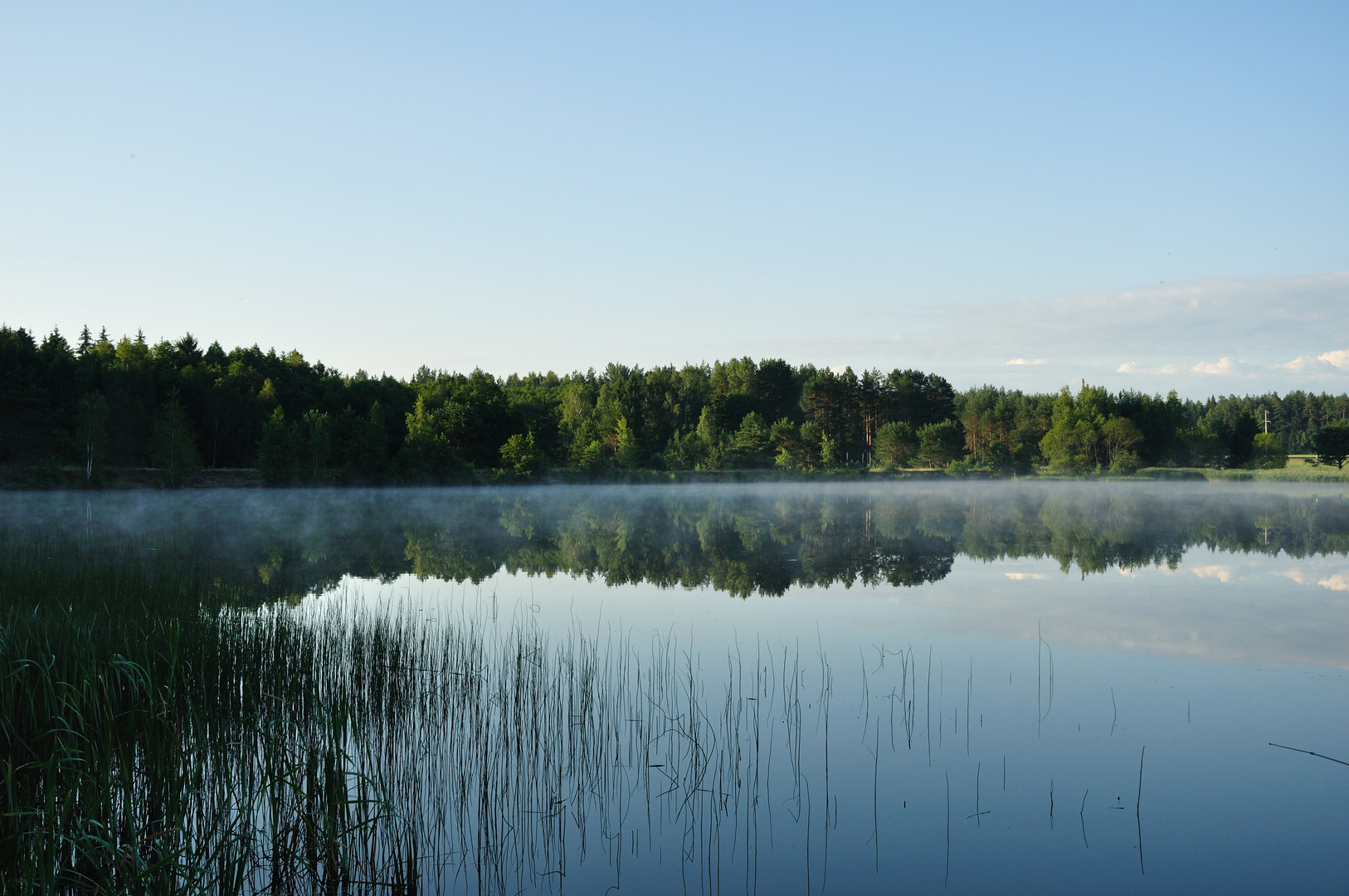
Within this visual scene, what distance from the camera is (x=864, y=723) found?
611 centimetres

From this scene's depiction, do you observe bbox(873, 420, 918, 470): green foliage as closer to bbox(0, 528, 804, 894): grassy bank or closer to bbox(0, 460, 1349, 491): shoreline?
bbox(0, 460, 1349, 491): shoreline

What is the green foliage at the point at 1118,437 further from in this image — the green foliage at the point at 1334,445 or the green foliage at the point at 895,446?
the green foliage at the point at 895,446

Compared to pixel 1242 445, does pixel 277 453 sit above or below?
below

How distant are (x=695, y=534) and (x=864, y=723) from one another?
15998 millimetres

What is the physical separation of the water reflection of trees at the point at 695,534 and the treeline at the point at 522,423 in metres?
6.69

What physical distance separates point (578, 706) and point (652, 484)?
48278 millimetres

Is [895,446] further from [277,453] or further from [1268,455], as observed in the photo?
[277,453]

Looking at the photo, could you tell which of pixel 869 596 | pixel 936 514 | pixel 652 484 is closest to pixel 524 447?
pixel 652 484

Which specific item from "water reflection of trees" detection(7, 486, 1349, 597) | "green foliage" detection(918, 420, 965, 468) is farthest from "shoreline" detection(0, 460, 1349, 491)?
"water reflection of trees" detection(7, 486, 1349, 597)

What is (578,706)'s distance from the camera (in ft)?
20.0

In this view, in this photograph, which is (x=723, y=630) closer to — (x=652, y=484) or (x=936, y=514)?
(x=936, y=514)

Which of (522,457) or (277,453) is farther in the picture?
(522,457)

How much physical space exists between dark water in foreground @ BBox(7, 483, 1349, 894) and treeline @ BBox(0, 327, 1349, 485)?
29.6m

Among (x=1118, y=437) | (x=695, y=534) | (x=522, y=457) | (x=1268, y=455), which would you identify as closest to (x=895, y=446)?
(x=1118, y=437)
